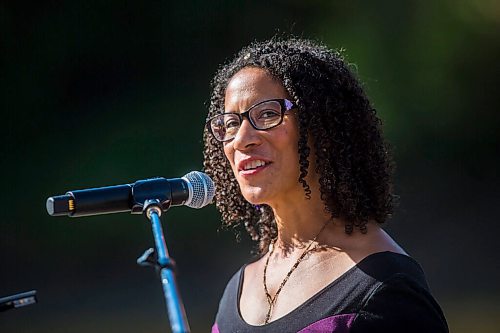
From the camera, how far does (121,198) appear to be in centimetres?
188

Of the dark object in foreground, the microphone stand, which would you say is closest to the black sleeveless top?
the microphone stand

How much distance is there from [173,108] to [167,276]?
19.2ft

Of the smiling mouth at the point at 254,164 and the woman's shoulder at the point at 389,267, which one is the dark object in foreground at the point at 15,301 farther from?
the woman's shoulder at the point at 389,267

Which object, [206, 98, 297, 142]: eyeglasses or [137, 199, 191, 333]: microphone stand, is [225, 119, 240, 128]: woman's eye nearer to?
[206, 98, 297, 142]: eyeglasses

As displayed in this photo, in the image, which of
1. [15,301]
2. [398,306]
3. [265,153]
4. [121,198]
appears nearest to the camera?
[15,301]

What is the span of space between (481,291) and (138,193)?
5.05 metres

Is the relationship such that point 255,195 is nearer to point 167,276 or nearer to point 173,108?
point 167,276

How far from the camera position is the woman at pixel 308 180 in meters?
2.12

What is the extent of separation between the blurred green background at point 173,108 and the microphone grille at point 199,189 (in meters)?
4.71

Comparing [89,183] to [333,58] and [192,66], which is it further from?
[333,58]

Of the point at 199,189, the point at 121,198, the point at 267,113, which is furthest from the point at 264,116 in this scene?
the point at 121,198

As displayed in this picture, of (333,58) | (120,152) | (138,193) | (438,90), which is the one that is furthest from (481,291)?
(138,193)

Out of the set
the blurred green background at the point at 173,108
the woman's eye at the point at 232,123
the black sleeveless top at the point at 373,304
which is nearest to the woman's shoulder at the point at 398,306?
the black sleeveless top at the point at 373,304

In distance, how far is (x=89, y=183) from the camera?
696cm
